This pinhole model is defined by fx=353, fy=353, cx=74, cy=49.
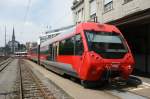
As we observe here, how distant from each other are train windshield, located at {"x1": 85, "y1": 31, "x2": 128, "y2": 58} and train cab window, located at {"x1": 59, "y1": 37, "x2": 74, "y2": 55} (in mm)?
2035

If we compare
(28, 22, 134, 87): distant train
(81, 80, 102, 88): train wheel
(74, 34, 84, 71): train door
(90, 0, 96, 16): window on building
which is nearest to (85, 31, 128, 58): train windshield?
(28, 22, 134, 87): distant train

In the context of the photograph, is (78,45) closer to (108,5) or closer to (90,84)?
(90,84)

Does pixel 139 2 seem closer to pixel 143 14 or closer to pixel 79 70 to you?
pixel 143 14

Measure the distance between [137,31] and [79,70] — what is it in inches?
321

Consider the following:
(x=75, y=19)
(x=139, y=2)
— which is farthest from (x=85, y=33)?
(x=75, y=19)

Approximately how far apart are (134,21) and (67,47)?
3818 millimetres

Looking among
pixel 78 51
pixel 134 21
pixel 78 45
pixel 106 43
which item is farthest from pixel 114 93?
pixel 134 21

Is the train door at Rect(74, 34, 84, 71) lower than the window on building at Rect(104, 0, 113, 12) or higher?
lower

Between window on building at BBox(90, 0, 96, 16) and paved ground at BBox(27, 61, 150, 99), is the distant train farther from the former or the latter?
window on building at BBox(90, 0, 96, 16)

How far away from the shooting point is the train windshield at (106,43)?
50.4ft

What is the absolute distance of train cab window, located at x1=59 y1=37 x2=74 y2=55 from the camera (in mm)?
17844

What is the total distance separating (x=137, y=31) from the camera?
2305 cm

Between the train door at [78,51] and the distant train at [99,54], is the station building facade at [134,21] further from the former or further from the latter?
the train door at [78,51]

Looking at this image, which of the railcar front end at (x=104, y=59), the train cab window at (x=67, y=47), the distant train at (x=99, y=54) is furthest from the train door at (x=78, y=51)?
the train cab window at (x=67, y=47)
